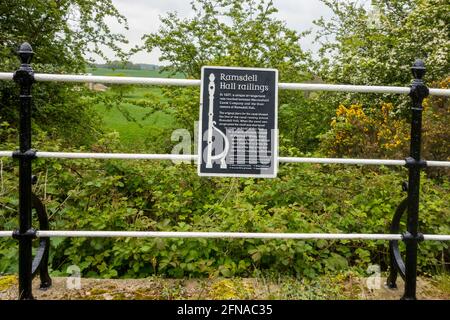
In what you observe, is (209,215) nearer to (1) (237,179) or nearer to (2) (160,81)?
(1) (237,179)

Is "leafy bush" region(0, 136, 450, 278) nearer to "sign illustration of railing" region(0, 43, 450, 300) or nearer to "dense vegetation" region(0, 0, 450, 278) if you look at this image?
"dense vegetation" region(0, 0, 450, 278)

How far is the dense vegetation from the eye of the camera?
12.1 feet

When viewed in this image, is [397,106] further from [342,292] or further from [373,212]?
[342,292]

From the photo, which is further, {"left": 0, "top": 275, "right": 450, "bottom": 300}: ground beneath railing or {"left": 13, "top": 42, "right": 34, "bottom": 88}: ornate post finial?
{"left": 0, "top": 275, "right": 450, "bottom": 300}: ground beneath railing

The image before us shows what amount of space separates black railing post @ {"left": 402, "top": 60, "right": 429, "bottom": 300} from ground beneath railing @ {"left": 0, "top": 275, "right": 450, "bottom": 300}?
211 millimetres

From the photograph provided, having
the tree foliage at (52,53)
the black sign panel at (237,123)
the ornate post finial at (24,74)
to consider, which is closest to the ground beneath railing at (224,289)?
the black sign panel at (237,123)

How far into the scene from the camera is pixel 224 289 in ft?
10.3

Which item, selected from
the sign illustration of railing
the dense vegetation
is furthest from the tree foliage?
the sign illustration of railing

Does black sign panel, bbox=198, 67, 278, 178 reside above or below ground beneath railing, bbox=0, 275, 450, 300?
above

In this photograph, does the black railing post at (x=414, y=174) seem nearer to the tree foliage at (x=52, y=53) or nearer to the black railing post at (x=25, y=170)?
the black railing post at (x=25, y=170)

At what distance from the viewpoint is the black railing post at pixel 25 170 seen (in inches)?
109

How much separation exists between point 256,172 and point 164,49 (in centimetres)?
717

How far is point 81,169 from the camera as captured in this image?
482 cm

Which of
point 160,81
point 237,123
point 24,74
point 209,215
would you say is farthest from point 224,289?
point 24,74
